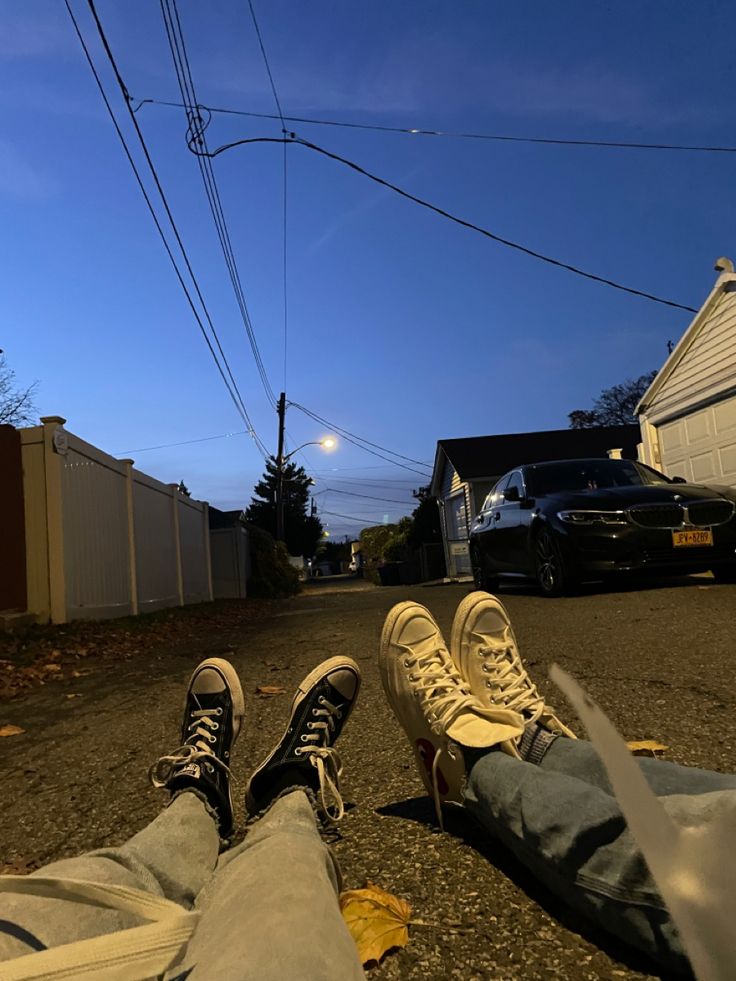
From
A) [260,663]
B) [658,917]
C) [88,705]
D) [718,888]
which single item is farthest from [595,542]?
[718,888]

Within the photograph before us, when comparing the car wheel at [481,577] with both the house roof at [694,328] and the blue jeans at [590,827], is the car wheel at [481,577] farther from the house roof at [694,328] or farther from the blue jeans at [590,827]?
the blue jeans at [590,827]

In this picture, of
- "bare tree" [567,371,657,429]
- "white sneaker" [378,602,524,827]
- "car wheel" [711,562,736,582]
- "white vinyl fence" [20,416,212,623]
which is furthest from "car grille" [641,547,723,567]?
"bare tree" [567,371,657,429]

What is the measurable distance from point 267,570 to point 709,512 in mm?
15186

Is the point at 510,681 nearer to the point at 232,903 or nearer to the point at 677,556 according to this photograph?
the point at 232,903

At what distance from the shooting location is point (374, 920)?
4.36ft

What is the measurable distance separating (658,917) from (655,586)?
6626 mm

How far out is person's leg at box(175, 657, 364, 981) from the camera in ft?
2.90

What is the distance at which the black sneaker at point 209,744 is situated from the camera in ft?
5.63

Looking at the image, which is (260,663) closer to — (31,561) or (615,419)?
(31,561)

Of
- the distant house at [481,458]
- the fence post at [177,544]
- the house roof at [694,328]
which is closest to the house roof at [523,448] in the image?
the distant house at [481,458]

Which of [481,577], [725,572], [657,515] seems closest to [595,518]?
[657,515]

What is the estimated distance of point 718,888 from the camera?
64cm

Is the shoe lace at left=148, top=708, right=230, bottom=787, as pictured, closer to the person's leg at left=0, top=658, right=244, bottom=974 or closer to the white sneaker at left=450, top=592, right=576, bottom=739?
the person's leg at left=0, top=658, right=244, bottom=974

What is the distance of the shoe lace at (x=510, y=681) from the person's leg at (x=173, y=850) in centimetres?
79
